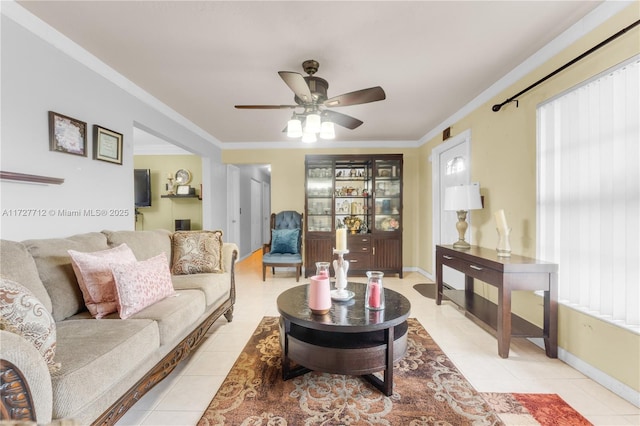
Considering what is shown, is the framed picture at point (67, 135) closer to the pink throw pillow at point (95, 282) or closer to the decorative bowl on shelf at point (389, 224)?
the pink throw pillow at point (95, 282)

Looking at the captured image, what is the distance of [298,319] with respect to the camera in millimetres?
1648

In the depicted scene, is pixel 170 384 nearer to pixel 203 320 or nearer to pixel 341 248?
pixel 203 320

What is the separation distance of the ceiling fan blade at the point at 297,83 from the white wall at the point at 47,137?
168cm

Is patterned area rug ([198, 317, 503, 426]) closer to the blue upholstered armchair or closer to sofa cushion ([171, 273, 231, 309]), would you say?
sofa cushion ([171, 273, 231, 309])

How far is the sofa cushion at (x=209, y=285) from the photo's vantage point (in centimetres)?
223

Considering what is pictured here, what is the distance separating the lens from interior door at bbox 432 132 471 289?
3541 mm

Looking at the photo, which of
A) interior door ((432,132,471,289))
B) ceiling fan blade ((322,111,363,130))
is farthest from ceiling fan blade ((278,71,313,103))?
interior door ((432,132,471,289))

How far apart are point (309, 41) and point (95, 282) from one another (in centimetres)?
218

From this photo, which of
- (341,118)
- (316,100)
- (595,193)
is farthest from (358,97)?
(595,193)

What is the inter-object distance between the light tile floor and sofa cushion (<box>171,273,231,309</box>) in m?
0.36

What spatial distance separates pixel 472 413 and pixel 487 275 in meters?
1.09

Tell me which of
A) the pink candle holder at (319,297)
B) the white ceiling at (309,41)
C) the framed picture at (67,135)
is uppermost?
the white ceiling at (309,41)

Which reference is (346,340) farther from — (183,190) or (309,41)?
(183,190)

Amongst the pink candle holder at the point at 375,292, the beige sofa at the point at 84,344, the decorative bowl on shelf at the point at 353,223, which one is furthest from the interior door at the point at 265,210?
the pink candle holder at the point at 375,292
